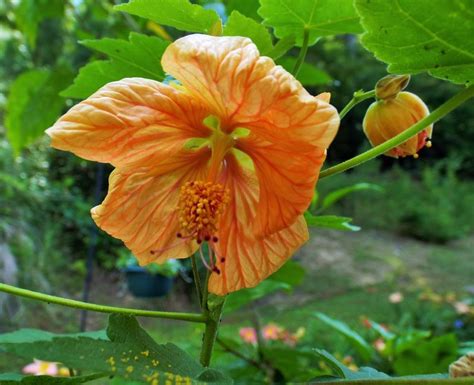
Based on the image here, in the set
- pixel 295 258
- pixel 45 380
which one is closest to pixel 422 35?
pixel 45 380

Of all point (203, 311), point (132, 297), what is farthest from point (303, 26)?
point (132, 297)

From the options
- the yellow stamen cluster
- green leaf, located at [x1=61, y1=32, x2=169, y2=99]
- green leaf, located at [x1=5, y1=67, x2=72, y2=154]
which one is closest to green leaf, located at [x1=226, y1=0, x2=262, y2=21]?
green leaf, located at [x1=61, y1=32, x2=169, y2=99]

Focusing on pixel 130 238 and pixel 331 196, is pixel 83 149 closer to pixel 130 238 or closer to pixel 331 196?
pixel 130 238

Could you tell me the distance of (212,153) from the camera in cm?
45

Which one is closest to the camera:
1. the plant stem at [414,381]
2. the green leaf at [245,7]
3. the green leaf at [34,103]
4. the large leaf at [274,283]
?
the plant stem at [414,381]

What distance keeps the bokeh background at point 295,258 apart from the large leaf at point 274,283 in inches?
0.8

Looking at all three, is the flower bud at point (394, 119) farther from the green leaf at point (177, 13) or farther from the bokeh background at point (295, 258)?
the bokeh background at point (295, 258)

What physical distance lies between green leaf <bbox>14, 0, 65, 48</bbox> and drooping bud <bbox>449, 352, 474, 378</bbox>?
1.12m

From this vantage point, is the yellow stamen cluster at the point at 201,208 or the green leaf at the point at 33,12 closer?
the yellow stamen cluster at the point at 201,208

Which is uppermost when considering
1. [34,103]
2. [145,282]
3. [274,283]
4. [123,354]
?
[123,354]

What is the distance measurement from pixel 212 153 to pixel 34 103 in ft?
2.78

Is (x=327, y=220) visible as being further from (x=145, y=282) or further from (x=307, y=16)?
(x=145, y=282)

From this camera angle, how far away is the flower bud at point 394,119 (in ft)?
1.40

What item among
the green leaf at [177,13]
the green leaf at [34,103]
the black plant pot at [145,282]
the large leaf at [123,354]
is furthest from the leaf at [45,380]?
the black plant pot at [145,282]
